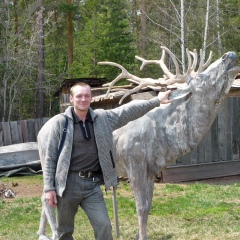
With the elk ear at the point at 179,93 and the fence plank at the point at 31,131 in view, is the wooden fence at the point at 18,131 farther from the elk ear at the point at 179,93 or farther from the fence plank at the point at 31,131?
the elk ear at the point at 179,93

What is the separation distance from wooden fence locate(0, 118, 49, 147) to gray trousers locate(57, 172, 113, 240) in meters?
11.9

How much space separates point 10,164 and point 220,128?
566cm

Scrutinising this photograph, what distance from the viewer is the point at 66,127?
4281 mm

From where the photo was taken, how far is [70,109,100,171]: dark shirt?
14.0 feet

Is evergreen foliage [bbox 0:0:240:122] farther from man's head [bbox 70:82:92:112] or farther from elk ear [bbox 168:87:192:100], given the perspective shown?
man's head [bbox 70:82:92:112]

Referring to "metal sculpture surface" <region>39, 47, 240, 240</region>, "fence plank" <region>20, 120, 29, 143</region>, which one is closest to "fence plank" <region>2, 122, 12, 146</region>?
"fence plank" <region>20, 120, 29, 143</region>

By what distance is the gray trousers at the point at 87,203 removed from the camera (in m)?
4.21

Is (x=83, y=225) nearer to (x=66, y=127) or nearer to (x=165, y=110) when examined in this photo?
(x=165, y=110)

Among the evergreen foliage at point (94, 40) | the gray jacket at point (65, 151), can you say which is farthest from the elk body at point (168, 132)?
the evergreen foliage at point (94, 40)

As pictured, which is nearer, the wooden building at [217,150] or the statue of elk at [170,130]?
the statue of elk at [170,130]

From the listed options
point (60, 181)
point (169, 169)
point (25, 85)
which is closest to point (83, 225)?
point (60, 181)

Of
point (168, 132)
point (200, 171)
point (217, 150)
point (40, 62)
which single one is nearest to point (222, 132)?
point (217, 150)

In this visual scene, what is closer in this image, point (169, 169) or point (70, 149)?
point (70, 149)

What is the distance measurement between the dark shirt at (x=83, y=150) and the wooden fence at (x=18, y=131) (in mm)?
11997
